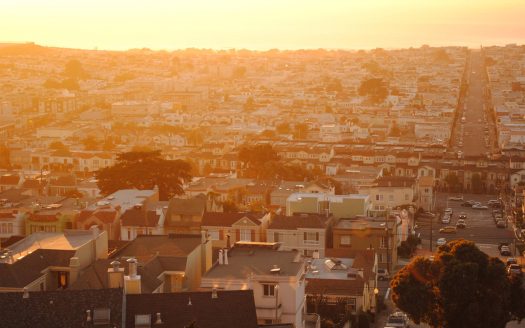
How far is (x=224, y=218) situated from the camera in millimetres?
23391

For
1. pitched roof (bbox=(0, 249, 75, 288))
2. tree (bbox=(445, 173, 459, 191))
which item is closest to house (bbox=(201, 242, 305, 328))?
pitched roof (bbox=(0, 249, 75, 288))

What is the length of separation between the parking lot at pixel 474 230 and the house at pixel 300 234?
6.03 m

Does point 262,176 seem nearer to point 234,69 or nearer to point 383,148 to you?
point 383,148

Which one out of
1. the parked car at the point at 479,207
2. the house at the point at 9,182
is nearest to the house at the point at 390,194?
the parked car at the point at 479,207

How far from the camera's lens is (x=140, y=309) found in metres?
12.0

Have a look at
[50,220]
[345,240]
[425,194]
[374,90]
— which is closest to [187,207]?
[50,220]

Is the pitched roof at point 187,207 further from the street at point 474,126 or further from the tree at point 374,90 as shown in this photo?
the tree at point 374,90

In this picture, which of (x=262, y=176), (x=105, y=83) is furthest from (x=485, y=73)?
(x=262, y=176)

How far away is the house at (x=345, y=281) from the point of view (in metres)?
18.2

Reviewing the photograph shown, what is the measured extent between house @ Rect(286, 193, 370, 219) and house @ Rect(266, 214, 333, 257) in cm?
190

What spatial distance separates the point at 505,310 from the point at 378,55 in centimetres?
14396

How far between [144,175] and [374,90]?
2595 inches

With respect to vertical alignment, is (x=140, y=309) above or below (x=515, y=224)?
above

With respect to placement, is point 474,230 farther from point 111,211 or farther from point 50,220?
point 50,220
